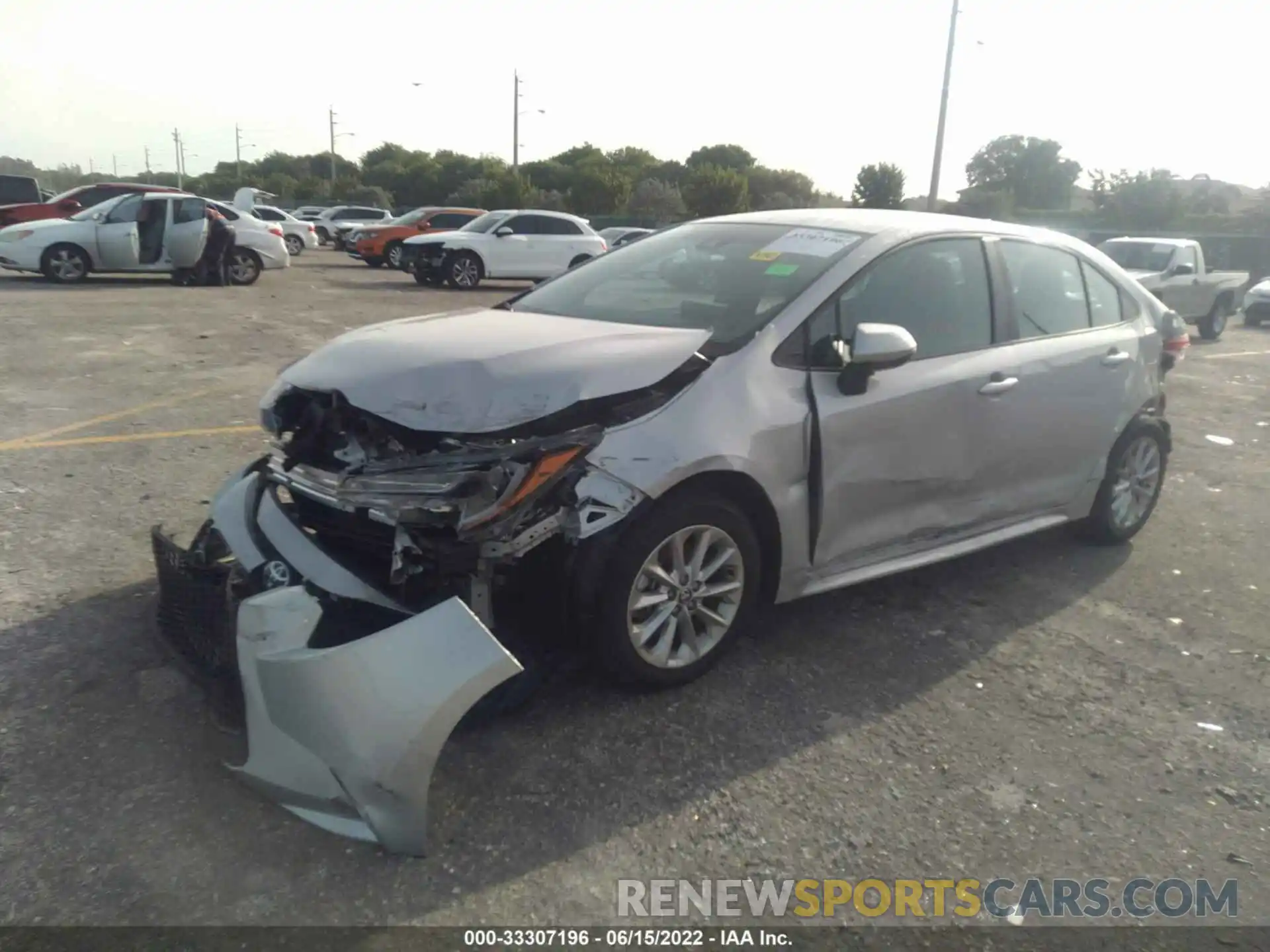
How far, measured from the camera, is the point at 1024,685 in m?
3.95

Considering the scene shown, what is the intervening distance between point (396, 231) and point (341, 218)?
503 inches

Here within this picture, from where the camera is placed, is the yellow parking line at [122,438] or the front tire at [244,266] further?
the front tire at [244,266]

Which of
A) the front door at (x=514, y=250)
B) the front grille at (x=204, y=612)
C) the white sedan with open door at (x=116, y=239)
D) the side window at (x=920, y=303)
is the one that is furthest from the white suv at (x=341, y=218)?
the front grille at (x=204, y=612)

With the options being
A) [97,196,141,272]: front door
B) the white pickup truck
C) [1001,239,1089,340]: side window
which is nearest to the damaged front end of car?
[1001,239,1089,340]: side window

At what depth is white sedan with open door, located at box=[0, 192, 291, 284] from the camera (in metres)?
16.8

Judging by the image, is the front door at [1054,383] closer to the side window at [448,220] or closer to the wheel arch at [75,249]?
the wheel arch at [75,249]

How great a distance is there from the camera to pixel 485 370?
339 cm

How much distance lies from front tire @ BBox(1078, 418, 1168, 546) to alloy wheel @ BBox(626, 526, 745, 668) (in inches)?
104

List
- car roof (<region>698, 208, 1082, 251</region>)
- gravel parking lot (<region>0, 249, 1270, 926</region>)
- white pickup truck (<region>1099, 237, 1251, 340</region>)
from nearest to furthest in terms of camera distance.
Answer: gravel parking lot (<region>0, 249, 1270, 926</region>) < car roof (<region>698, 208, 1082, 251</region>) < white pickup truck (<region>1099, 237, 1251, 340</region>)

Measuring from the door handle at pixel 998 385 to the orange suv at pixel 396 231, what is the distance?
23.0m

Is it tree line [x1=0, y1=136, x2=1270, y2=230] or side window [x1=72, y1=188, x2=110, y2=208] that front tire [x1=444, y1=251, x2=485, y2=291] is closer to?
side window [x1=72, y1=188, x2=110, y2=208]

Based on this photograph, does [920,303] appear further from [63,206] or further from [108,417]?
[63,206]

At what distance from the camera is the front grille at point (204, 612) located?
3150mm

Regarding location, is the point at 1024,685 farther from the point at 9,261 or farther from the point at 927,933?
the point at 9,261
